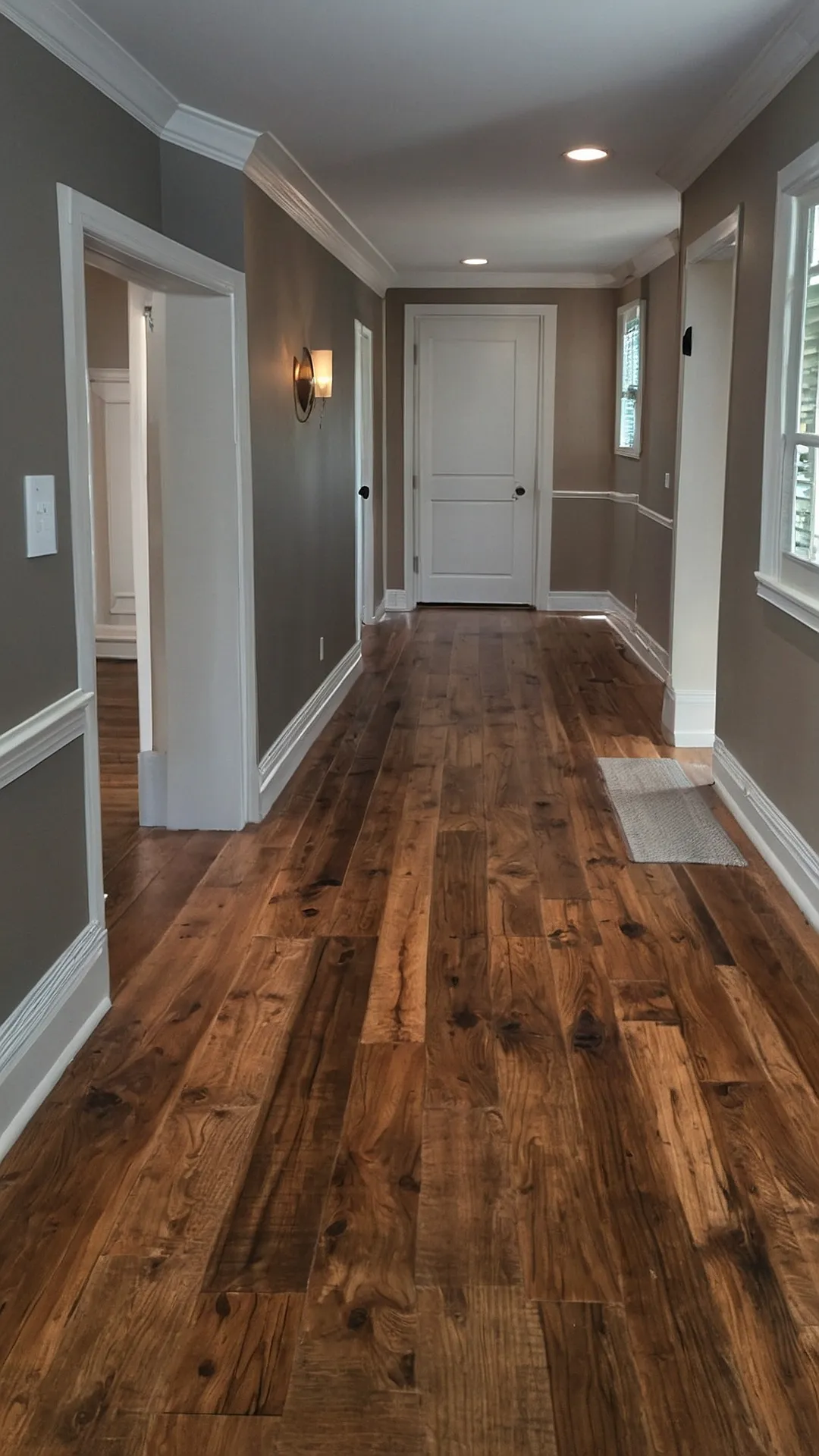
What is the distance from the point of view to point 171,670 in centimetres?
437

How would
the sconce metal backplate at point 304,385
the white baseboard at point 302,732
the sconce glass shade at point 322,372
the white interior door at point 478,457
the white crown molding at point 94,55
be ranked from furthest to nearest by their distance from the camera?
the white interior door at point 478,457, the sconce glass shade at point 322,372, the sconce metal backplate at point 304,385, the white baseboard at point 302,732, the white crown molding at point 94,55

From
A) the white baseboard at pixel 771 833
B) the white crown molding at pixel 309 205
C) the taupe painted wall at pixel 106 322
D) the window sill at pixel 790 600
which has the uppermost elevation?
the white crown molding at pixel 309 205

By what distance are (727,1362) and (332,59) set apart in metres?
3.23

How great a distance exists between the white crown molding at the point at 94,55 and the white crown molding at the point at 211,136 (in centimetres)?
5

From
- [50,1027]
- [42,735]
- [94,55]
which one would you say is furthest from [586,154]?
[50,1027]

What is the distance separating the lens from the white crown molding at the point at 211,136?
3.83 metres

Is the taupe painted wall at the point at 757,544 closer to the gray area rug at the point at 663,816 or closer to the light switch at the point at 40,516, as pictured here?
the gray area rug at the point at 663,816

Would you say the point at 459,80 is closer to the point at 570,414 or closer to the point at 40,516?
the point at 40,516

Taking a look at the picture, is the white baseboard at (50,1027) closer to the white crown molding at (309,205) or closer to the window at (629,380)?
the white crown molding at (309,205)

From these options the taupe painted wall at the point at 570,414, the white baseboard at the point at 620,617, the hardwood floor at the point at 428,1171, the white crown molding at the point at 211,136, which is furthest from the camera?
the taupe painted wall at the point at 570,414

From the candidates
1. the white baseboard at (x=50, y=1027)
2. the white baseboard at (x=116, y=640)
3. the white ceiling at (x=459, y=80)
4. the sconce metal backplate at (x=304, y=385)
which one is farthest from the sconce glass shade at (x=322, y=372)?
the white baseboard at (x=50, y=1027)

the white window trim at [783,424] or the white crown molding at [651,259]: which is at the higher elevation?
the white crown molding at [651,259]

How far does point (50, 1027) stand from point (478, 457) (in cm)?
763

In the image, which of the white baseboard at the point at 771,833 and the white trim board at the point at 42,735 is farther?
the white baseboard at the point at 771,833
